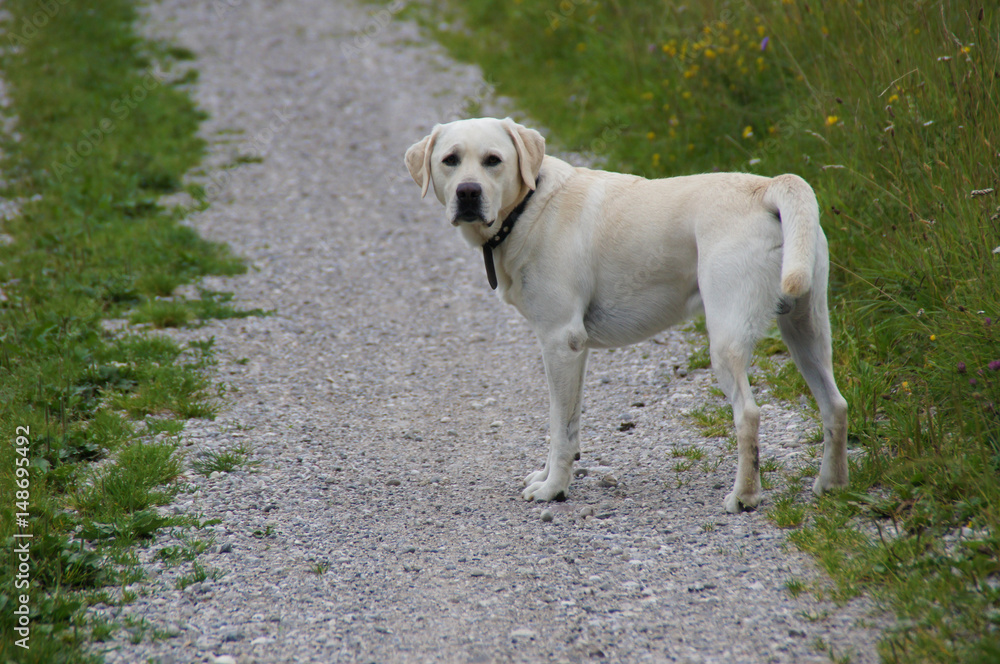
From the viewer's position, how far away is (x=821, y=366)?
3932 mm

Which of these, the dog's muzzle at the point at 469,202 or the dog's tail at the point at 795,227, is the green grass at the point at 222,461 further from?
the dog's tail at the point at 795,227

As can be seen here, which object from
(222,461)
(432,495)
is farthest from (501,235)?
(222,461)

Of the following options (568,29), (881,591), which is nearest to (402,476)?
(881,591)

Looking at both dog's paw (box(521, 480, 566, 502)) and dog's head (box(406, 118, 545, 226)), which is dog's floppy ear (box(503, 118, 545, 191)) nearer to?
dog's head (box(406, 118, 545, 226))

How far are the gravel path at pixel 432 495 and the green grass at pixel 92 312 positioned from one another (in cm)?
23

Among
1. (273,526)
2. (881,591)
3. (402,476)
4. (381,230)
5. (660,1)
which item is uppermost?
(660,1)

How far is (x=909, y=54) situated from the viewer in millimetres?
5414

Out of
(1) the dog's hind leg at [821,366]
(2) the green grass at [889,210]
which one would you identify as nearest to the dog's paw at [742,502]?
(2) the green grass at [889,210]

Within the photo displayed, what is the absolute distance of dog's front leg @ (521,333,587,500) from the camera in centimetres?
428

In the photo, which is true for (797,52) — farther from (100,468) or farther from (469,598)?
(100,468)

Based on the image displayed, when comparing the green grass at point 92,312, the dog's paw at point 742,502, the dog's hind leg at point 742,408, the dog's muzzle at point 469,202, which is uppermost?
the dog's muzzle at point 469,202

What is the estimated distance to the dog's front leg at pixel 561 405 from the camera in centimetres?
428

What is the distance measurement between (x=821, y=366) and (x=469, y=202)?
198cm

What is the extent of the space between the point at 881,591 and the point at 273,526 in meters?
2.77
